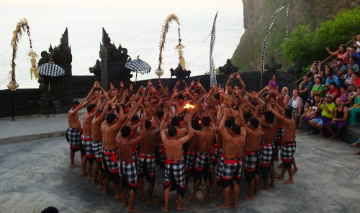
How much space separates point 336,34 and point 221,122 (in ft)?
47.9

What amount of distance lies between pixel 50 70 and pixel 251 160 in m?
9.32

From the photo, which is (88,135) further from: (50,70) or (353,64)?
(353,64)

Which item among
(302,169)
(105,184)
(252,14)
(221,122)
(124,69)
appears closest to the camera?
(221,122)

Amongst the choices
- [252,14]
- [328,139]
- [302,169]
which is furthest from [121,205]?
[252,14]

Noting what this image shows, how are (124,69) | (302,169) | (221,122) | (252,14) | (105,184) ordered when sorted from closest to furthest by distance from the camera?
(221,122)
(105,184)
(302,169)
(124,69)
(252,14)

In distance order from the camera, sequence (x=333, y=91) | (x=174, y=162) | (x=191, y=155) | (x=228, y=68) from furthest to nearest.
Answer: (x=228, y=68)
(x=333, y=91)
(x=191, y=155)
(x=174, y=162)

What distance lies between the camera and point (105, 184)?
8109 mm

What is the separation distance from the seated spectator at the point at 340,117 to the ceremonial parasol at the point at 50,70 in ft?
32.4

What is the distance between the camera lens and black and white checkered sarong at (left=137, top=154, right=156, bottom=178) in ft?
25.1

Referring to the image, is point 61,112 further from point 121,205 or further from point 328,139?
point 328,139

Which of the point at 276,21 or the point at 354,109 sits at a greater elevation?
the point at 276,21

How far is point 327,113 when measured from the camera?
11.8m

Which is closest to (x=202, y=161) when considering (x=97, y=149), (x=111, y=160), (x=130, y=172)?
(x=130, y=172)

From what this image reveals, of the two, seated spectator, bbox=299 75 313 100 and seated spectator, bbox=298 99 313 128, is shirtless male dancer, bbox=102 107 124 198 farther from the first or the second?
seated spectator, bbox=299 75 313 100
